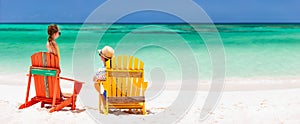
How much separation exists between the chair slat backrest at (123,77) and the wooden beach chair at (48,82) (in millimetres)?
587

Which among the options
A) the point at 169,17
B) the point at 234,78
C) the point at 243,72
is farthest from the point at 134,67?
the point at 169,17

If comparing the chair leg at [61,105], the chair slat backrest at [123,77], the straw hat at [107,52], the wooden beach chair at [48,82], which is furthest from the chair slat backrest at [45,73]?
the chair slat backrest at [123,77]

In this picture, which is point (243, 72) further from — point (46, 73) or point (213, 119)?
point (46, 73)

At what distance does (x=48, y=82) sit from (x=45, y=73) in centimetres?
16

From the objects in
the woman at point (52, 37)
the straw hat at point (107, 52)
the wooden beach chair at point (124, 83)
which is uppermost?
the woman at point (52, 37)

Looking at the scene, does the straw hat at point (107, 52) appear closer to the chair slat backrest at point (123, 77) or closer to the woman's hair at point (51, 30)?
the chair slat backrest at point (123, 77)

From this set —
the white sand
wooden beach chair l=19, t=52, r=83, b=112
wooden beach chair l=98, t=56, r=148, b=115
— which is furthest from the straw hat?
the white sand

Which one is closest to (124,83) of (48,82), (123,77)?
(123,77)

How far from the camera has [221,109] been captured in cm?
682

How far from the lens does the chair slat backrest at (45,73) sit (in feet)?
20.3

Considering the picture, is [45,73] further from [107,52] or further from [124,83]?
[124,83]

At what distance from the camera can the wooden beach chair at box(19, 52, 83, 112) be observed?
620 cm

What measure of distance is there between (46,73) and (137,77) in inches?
53.4

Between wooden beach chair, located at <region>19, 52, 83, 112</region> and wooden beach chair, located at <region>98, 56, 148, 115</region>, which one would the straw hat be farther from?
wooden beach chair, located at <region>19, 52, 83, 112</region>
